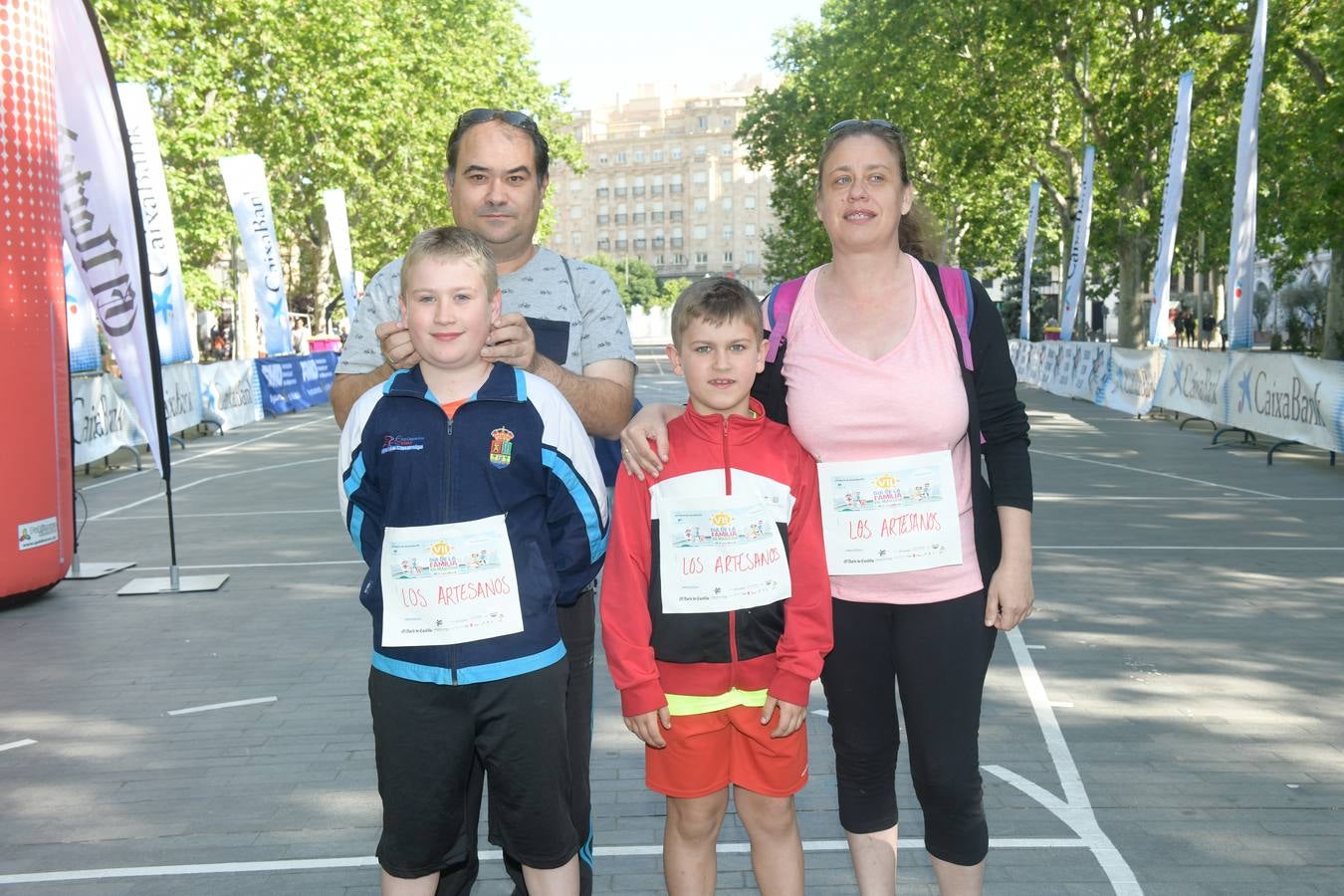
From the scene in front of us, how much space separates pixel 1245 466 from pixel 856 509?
47.6 ft

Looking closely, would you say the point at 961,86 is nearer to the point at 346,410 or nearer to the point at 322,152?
the point at 322,152

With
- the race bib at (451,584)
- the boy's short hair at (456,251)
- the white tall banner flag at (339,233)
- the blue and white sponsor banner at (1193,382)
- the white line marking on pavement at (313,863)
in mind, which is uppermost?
the white tall banner flag at (339,233)

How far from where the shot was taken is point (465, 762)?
3.42 meters

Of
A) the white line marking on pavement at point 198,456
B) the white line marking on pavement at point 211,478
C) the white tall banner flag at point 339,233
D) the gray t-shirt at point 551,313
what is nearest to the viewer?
the gray t-shirt at point 551,313

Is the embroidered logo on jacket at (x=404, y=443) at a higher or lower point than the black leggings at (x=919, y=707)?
higher

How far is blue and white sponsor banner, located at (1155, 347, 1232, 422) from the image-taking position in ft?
69.2

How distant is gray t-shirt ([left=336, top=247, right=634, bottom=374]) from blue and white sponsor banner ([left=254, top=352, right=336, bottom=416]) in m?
23.8

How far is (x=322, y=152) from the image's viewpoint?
36.3 meters

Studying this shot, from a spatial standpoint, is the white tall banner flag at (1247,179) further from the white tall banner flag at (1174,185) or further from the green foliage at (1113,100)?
the white tall banner flag at (1174,185)

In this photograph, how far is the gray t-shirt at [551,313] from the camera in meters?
3.70

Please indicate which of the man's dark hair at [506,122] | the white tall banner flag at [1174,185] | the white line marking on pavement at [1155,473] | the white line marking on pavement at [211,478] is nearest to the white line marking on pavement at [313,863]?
the man's dark hair at [506,122]

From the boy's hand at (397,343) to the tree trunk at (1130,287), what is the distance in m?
34.2

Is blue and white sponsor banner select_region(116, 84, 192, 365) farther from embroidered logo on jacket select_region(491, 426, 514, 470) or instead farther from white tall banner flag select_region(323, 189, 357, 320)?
embroidered logo on jacket select_region(491, 426, 514, 470)

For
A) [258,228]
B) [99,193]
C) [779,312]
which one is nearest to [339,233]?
[258,228]
